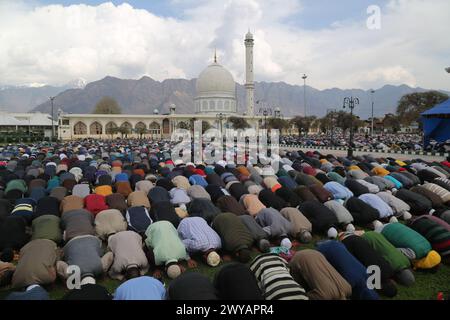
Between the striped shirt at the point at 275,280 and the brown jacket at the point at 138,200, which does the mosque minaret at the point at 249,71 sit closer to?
the brown jacket at the point at 138,200

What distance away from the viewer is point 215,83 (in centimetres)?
5822

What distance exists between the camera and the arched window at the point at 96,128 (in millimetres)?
54369

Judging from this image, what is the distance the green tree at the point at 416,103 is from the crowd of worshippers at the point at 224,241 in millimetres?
37316

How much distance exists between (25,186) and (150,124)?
48501 mm

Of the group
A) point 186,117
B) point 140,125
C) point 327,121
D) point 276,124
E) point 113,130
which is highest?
point 186,117

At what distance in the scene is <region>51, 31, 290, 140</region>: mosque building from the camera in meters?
53.0

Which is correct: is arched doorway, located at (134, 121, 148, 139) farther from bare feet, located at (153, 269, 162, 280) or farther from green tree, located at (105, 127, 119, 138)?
bare feet, located at (153, 269, 162, 280)

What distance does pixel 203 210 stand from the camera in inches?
268

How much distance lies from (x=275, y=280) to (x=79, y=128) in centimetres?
5499

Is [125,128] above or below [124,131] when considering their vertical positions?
above

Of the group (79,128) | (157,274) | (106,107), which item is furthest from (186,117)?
(157,274)

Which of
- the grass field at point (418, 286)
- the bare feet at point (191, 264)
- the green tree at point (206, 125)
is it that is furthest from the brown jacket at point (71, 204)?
the green tree at point (206, 125)

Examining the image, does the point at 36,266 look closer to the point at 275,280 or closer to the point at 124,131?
the point at 275,280
